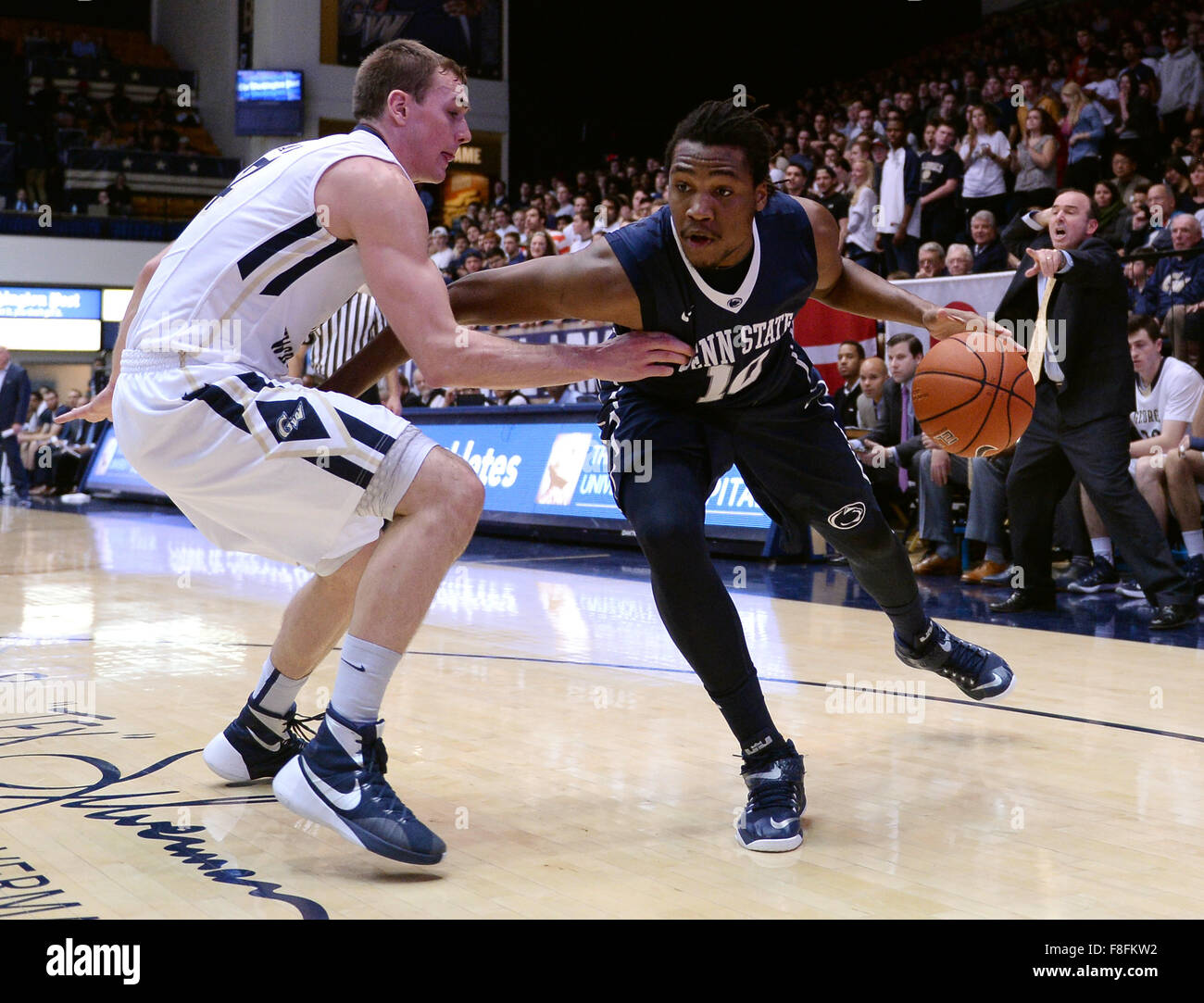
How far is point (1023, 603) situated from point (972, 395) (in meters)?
3.15

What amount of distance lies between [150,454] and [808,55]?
794 inches

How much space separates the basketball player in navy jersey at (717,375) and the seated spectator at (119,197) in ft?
77.2

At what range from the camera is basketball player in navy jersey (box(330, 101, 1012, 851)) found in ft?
9.96

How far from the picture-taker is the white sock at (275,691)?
3373 mm

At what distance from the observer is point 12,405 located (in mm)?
15281

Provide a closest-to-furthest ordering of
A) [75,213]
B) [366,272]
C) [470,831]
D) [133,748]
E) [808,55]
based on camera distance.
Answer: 1. [366,272]
2. [470,831]
3. [133,748]
4. [808,55]
5. [75,213]

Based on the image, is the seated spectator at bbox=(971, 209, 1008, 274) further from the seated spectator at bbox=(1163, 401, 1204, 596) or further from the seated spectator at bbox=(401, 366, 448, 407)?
the seated spectator at bbox=(401, 366, 448, 407)

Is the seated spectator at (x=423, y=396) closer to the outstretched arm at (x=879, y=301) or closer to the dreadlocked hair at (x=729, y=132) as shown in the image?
the outstretched arm at (x=879, y=301)

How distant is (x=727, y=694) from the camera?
10.2 ft

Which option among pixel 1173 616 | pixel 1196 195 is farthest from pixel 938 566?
pixel 1196 195

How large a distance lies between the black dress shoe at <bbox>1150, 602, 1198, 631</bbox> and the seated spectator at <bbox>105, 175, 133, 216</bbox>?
22794 mm

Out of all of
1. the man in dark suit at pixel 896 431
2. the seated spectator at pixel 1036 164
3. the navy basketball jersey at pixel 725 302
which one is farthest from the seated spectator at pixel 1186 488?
the seated spectator at pixel 1036 164
